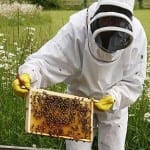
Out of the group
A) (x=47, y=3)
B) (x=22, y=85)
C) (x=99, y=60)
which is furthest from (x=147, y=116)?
(x=47, y=3)

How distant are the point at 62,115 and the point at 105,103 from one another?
1.00ft

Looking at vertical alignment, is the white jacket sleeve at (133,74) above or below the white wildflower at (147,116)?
above

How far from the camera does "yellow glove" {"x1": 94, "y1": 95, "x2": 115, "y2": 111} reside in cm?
342

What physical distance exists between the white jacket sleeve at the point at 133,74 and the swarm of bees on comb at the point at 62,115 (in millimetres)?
200

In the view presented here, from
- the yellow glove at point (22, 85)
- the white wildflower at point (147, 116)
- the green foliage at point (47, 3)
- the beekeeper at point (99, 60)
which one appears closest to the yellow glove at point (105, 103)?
the beekeeper at point (99, 60)

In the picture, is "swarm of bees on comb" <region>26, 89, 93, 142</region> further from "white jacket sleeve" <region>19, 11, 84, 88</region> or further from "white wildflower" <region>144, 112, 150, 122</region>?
"white wildflower" <region>144, 112, 150, 122</region>

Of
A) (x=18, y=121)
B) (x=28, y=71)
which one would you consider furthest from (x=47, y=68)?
(x=18, y=121)

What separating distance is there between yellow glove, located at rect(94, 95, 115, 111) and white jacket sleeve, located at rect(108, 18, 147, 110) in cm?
8

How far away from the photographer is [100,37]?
3.37 m

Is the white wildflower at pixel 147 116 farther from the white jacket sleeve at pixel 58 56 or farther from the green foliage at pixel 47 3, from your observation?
the green foliage at pixel 47 3

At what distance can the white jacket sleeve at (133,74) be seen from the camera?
3.59 metres

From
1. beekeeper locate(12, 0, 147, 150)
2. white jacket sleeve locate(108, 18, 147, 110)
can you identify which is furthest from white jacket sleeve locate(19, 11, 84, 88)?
white jacket sleeve locate(108, 18, 147, 110)

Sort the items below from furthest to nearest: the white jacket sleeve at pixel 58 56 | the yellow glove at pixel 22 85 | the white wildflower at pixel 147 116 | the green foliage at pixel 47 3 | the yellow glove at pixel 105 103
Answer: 1. the green foliage at pixel 47 3
2. the white wildflower at pixel 147 116
3. the white jacket sleeve at pixel 58 56
4. the yellow glove at pixel 105 103
5. the yellow glove at pixel 22 85

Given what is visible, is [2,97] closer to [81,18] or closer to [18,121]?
[18,121]
